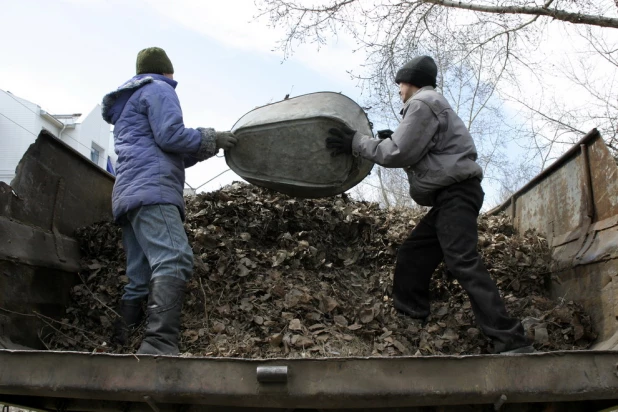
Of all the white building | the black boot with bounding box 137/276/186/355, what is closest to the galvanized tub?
the black boot with bounding box 137/276/186/355

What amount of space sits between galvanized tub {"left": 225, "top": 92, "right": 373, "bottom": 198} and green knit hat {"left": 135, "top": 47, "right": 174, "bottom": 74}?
598 millimetres

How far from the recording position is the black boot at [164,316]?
8.64 ft

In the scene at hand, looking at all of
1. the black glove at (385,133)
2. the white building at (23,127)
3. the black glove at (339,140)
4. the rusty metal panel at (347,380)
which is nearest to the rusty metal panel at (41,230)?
the rusty metal panel at (347,380)

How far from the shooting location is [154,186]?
303cm

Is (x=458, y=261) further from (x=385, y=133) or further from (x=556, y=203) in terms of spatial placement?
(x=556, y=203)

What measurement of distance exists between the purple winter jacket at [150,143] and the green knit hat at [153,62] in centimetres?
12

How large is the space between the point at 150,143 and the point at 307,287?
1.27m

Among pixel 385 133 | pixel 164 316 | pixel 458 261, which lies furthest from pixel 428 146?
pixel 164 316

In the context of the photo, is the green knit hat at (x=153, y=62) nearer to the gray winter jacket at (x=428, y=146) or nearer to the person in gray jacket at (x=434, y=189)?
the person in gray jacket at (x=434, y=189)

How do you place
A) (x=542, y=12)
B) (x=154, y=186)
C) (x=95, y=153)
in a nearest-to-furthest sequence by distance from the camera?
(x=154, y=186)
(x=542, y=12)
(x=95, y=153)

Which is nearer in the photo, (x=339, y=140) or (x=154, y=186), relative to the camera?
(x=154, y=186)

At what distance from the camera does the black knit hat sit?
3350 millimetres

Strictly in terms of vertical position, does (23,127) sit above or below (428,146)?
above

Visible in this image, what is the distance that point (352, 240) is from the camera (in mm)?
4082
